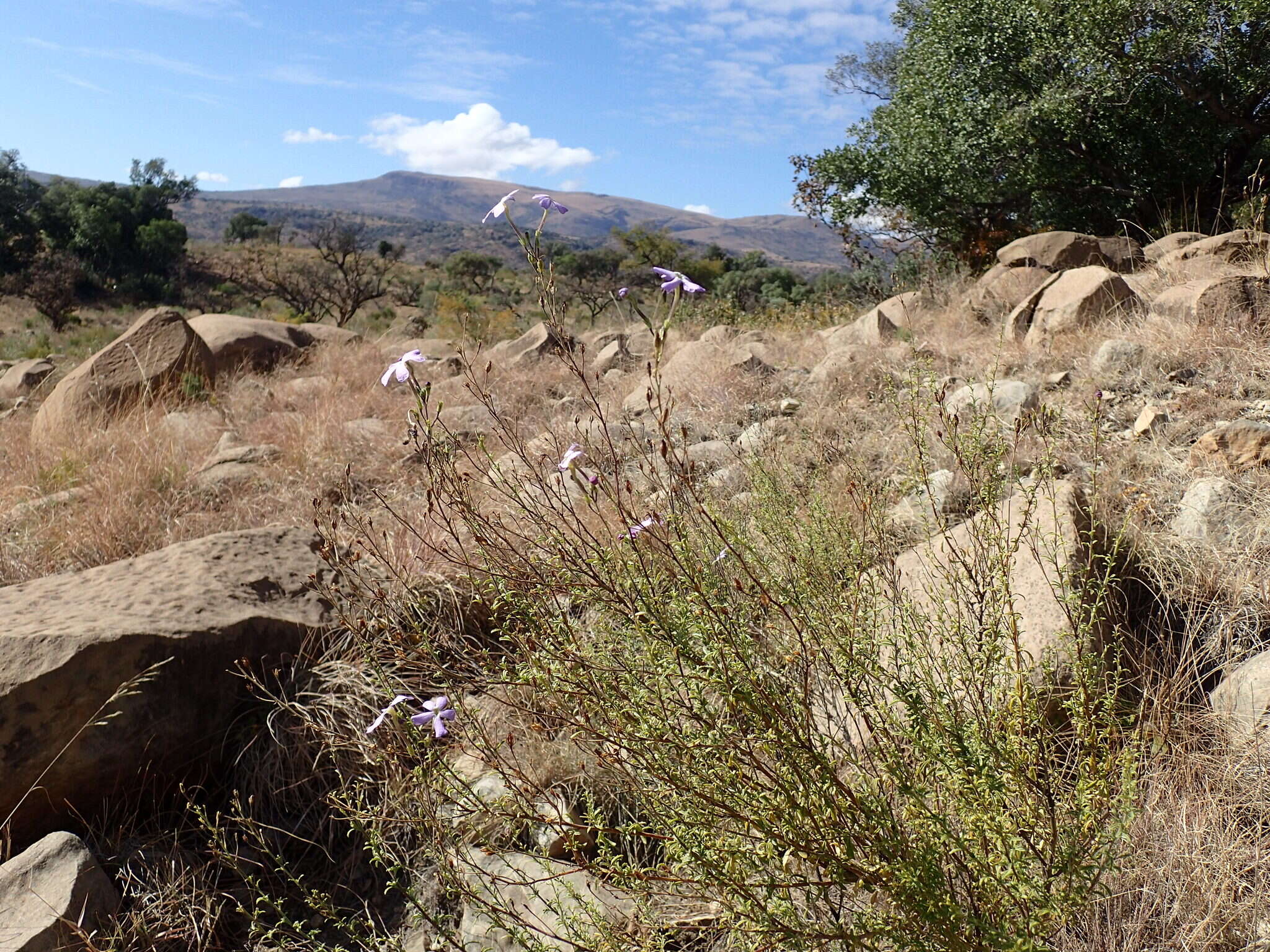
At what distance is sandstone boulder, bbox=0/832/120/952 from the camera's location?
1.96 m

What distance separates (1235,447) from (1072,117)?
6.95 m

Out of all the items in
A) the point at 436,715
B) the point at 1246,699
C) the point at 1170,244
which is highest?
the point at 1170,244

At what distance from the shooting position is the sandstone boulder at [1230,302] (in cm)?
370

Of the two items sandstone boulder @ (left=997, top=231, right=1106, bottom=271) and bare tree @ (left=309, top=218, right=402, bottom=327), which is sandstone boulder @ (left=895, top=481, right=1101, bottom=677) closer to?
sandstone boulder @ (left=997, top=231, right=1106, bottom=271)

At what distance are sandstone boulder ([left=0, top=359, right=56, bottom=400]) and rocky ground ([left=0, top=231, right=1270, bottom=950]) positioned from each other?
88.0 inches

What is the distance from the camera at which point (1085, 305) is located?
4.43 meters

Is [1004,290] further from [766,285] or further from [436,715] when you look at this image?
[766,285]

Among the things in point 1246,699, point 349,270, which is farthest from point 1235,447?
point 349,270

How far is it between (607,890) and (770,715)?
842mm

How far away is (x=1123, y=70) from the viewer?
8.16 metres

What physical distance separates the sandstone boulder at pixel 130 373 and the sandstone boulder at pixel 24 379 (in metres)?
1.89

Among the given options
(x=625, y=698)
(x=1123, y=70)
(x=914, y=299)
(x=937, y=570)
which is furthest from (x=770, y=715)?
(x=1123, y=70)

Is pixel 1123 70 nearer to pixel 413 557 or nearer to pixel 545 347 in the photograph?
pixel 545 347

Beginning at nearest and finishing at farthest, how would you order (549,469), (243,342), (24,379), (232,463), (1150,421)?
(1150,421), (549,469), (232,463), (243,342), (24,379)
